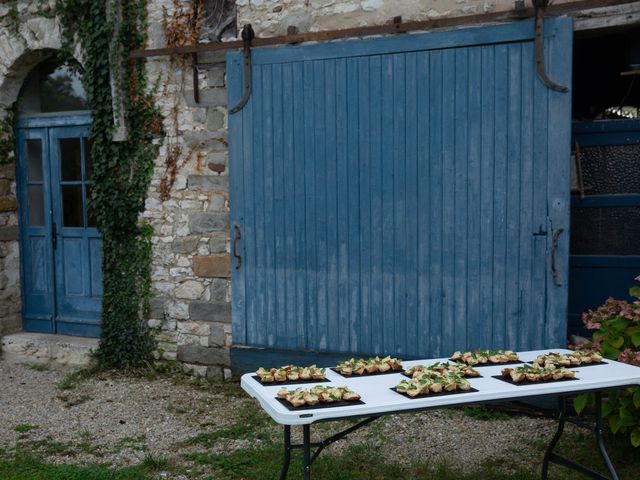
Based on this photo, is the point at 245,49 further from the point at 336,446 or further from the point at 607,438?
the point at 607,438

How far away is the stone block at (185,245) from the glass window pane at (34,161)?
5.67 feet

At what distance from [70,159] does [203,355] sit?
2.19 m

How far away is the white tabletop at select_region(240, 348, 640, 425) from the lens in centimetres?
258

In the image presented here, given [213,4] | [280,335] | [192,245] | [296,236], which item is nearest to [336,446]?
[280,335]

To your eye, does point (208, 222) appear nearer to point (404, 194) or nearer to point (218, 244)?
point (218, 244)

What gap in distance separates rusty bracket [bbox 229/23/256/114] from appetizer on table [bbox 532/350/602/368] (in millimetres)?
2844

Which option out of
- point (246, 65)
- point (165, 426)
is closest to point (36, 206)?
point (246, 65)

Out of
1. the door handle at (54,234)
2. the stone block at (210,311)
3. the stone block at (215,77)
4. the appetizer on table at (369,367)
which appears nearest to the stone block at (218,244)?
the stone block at (210,311)

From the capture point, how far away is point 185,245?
218 inches

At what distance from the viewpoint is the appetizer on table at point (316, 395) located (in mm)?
2658

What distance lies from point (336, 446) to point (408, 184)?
176cm

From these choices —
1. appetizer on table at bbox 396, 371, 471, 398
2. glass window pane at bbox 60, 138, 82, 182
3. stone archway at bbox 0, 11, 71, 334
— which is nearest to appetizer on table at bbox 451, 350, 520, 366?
appetizer on table at bbox 396, 371, 471, 398

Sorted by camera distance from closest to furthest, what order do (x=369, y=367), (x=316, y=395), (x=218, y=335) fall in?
(x=316, y=395), (x=369, y=367), (x=218, y=335)

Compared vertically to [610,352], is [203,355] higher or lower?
lower
